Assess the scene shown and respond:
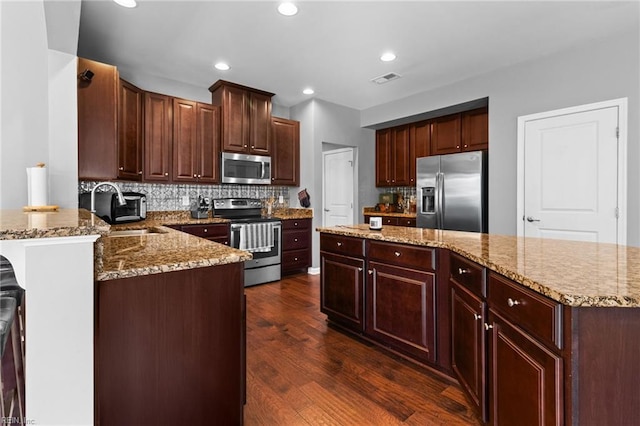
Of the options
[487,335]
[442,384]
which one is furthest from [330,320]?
[487,335]

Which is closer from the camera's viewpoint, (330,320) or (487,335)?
(487,335)

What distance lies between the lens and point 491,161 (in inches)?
150

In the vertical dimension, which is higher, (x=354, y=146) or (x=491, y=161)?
(x=354, y=146)

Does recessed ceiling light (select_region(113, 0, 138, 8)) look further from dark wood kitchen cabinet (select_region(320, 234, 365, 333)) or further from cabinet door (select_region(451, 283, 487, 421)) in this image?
cabinet door (select_region(451, 283, 487, 421))

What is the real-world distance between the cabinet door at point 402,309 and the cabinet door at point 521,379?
24.3 inches

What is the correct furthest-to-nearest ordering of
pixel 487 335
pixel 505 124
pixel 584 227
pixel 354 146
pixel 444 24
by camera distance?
pixel 354 146, pixel 505 124, pixel 584 227, pixel 444 24, pixel 487 335

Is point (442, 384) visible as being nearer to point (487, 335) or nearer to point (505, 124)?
point (487, 335)

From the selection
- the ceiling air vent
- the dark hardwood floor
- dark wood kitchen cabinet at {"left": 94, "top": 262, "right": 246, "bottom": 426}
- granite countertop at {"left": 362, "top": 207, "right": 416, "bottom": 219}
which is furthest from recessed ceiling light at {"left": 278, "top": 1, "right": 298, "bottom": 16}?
granite countertop at {"left": 362, "top": 207, "right": 416, "bottom": 219}

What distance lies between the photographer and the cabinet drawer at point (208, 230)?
3.63 metres

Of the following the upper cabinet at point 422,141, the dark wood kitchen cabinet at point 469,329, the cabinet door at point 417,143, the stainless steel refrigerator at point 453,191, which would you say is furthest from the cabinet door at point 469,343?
the cabinet door at point 417,143

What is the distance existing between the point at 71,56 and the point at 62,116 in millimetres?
463

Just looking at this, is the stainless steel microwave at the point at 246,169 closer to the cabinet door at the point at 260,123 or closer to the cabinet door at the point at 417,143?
the cabinet door at the point at 260,123

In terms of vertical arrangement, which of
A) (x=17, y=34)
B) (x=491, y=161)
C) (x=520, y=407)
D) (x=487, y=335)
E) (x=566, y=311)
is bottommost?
(x=520, y=407)

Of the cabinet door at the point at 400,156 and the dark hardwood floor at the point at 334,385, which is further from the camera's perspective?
the cabinet door at the point at 400,156
